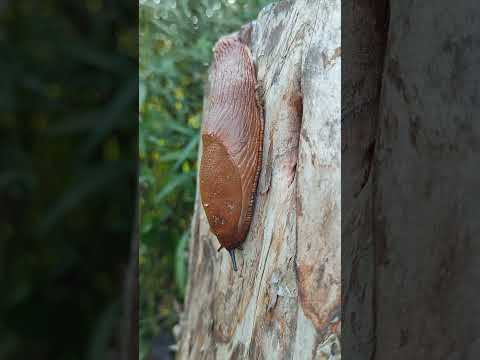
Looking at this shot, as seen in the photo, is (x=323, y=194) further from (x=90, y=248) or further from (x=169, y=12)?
(x=169, y=12)

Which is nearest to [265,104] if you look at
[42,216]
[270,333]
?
[270,333]

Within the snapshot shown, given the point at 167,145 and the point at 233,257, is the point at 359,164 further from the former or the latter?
the point at 167,145

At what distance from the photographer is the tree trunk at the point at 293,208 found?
84 cm

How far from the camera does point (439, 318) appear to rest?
98cm

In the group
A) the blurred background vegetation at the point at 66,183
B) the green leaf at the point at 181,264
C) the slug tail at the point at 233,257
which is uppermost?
the blurred background vegetation at the point at 66,183

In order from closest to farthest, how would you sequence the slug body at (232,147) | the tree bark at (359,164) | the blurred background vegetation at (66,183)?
the blurred background vegetation at (66,183) < the tree bark at (359,164) < the slug body at (232,147)

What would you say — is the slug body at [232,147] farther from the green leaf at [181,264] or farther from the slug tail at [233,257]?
the green leaf at [181,264]

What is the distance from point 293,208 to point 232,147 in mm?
190

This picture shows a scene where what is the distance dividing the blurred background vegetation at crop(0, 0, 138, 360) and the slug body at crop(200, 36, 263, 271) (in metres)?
0.60

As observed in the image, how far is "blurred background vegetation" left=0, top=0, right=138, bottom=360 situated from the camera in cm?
35

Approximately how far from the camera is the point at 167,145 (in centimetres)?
142

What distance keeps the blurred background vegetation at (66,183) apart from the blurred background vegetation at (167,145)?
0.91m

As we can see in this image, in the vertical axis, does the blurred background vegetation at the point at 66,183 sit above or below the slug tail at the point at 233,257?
above

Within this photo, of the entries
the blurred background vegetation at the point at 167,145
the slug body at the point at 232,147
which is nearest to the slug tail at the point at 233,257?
the slug body at the point at 232,147
